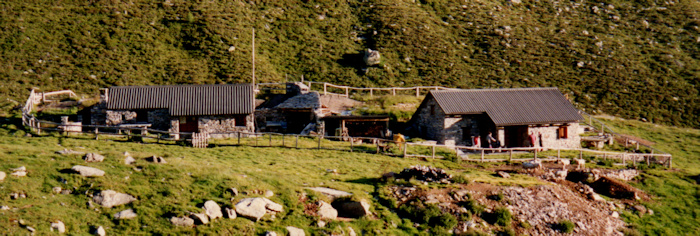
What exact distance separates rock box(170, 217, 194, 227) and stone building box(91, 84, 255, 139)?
2212 centimetres

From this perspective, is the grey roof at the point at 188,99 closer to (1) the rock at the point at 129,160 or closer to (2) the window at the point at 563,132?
(1) the rock at the point at 129,160

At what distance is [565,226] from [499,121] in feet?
54.6

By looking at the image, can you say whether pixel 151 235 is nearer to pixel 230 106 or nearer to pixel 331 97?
pixel 230 106

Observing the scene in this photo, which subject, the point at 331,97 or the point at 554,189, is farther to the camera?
the point at 331,97

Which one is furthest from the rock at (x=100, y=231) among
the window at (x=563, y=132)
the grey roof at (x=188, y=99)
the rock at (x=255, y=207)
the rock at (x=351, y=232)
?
the window at (x=563, y=132)

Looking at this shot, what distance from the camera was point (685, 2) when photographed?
83500 mm

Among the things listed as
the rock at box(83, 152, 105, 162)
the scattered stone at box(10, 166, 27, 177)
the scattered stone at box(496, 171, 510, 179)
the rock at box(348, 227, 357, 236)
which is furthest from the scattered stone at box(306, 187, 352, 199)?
the scattered stone at box(10, 166, 27, 177)

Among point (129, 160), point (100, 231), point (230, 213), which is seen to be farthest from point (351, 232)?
point (129, 160)

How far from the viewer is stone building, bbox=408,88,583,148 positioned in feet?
141

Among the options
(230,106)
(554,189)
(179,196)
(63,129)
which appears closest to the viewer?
(179,196)

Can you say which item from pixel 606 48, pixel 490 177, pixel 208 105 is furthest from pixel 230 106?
pixel 606 48

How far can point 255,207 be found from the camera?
23.2 meters

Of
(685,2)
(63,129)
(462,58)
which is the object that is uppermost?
(685,2)

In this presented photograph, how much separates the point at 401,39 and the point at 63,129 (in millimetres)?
40673
